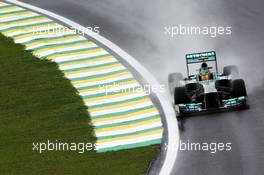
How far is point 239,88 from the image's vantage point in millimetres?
23234

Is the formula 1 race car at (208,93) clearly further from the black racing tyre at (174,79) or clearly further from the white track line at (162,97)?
the white track line at (162,97)

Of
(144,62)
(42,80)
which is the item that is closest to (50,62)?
(42,80)

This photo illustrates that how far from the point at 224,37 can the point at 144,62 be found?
3.63 metres

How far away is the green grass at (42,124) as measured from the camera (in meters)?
21.2

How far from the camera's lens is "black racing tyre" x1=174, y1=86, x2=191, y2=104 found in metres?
23.4

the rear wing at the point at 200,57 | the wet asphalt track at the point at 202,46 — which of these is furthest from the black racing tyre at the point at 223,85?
the rear wing at the point at 200,57

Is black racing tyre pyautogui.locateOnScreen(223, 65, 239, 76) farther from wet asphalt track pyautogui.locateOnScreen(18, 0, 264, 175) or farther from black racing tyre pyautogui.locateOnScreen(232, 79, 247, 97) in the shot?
black racing tyre pyautogui.locateOnScreen(232, 79, 247, 97)

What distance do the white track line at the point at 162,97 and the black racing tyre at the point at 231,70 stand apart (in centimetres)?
196

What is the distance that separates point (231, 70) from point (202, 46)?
13.9ft

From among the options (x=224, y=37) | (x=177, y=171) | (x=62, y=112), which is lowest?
(x=177, y=171)

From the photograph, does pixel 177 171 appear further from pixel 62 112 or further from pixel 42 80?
pixel 42 80

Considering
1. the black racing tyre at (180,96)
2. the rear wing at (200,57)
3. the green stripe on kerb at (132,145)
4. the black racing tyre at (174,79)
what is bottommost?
the green stripe on kerb at (132,145)

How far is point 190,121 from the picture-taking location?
76.3 ft

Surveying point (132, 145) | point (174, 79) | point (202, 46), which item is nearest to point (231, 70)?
point (174, 79)
